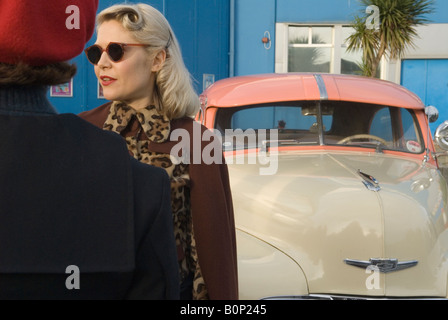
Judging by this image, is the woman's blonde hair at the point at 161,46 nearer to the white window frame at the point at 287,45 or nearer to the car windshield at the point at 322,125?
the car windshield at the point at 322,125

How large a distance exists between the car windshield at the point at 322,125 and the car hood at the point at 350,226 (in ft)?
2.00

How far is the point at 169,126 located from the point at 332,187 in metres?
A: 1.54

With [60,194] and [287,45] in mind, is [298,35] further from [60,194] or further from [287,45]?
[60,194]

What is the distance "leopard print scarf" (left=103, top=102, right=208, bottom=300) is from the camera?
5.96ft

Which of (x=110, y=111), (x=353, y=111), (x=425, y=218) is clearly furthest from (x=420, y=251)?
(x=110, y=111)

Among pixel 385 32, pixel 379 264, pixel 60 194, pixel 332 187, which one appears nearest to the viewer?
pixel 60 194

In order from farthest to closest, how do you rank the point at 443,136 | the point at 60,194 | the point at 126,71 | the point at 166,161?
the point at 443,136 < the point at 126,71 < the point at 166,161 < the point at 60,194

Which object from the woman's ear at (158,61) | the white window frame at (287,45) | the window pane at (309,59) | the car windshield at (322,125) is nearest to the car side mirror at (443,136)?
the car windshield at (322,125)

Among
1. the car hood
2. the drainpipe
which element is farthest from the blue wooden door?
the car hood

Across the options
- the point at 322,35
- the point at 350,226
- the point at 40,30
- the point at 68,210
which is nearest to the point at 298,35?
the point at 322,35

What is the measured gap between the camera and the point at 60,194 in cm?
91

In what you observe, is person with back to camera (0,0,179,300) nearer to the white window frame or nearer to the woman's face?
the woman's face

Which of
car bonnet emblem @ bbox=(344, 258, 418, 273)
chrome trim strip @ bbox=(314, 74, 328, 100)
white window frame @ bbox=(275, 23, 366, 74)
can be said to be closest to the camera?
car bonnet emblem @ bbox=(344, 258, 418, 273)
